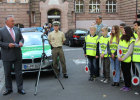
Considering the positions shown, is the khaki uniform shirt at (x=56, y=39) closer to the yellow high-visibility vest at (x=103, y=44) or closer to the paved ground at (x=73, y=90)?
the paved ground at (x=73, y=90)

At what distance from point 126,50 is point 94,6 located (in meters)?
32.4

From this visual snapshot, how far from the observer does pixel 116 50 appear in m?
7.40

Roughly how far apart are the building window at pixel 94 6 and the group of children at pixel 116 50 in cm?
3065

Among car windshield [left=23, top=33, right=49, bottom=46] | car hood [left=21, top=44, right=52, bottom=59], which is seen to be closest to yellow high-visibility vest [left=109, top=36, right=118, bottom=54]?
car hood [left=21, top=44, right=52, bottom=59]

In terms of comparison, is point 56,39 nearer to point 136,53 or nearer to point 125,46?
point 125,46

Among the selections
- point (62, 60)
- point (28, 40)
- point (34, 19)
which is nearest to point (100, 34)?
point (62, 60)

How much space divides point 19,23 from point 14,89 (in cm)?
3069

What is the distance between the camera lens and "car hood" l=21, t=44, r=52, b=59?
8649mm

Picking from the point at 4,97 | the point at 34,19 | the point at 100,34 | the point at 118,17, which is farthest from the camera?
the point at 118,17

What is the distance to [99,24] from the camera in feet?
28.7

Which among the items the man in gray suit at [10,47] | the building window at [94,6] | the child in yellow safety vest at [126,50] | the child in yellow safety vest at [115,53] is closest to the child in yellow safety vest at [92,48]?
the child in yellow safety vest at [115,53]

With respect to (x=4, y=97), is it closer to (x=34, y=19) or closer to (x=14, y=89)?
(x=14, y=89)

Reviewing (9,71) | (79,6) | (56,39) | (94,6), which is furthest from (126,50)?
(94,6)

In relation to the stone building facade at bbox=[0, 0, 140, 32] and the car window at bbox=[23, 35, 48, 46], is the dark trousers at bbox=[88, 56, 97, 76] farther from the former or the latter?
the stone building facade at bbox=[0, 0, 140, 32]
